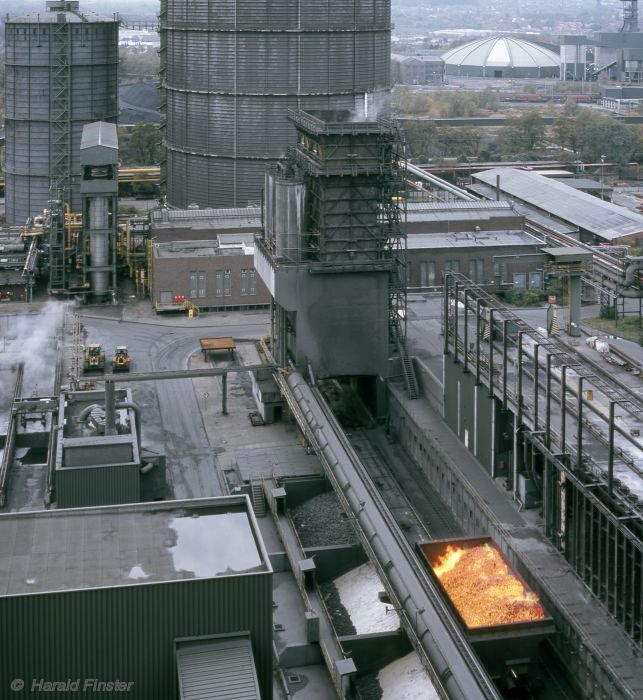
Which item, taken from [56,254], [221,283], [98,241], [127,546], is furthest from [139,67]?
[127,546]

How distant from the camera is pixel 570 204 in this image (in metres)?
77.7

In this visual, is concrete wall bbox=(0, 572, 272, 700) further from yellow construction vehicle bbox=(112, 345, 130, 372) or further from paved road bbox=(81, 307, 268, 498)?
yellow construction vehicle bbox=(112, 345, 130, 372)

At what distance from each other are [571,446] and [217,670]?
38.3 ft

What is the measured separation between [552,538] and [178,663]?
39.6 ft

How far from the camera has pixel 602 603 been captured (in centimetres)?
3106

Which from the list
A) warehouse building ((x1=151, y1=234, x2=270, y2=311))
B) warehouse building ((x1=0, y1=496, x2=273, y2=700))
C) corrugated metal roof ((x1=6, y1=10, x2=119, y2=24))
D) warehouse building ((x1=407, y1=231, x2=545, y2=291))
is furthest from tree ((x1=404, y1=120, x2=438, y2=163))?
warehouse building ((x1=0, y1=496, x2=273, y2=700))

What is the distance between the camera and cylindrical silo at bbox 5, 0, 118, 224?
7512cm

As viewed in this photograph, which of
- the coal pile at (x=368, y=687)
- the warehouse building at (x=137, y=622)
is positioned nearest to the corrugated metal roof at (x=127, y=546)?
the warehouse building at (x=137, y=622)

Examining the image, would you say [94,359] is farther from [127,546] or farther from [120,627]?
[120,627]

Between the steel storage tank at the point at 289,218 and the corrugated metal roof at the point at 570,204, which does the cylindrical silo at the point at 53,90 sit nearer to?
the corrugated metal roof at the point at 570,204

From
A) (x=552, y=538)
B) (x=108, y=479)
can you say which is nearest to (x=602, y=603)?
(x=552, y=538)

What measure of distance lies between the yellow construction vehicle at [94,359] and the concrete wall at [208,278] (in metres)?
9.14

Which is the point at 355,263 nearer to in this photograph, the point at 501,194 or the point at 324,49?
the point at 324,49

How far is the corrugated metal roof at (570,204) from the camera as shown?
2822 inches
